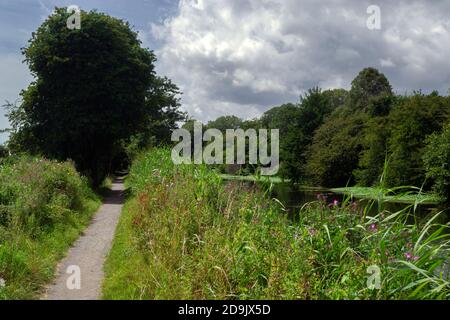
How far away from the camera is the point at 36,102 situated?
25.0 m

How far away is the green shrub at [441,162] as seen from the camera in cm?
3030

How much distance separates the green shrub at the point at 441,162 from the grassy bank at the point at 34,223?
22.3 metres

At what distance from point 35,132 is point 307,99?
4035 cm

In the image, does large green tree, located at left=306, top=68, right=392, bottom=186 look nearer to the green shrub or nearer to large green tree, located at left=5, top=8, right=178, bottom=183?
the green shrub

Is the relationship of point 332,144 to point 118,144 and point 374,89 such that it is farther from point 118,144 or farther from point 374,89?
point 118,144

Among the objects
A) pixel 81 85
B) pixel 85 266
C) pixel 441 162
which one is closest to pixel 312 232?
pixel 85 266

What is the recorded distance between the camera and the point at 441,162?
101 ft

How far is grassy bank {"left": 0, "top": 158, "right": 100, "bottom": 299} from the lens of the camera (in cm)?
720

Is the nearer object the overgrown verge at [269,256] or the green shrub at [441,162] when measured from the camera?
the overgrown verge at [269,256]
